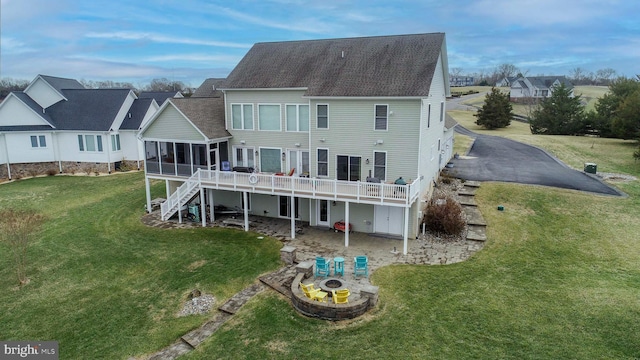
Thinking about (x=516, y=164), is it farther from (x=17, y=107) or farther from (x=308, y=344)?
(x=17, y=107)

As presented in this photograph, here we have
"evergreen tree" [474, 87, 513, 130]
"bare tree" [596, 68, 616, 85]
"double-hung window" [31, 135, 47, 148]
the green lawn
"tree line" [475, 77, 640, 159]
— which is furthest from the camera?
"bare tree" [596, 68, 616, 85]

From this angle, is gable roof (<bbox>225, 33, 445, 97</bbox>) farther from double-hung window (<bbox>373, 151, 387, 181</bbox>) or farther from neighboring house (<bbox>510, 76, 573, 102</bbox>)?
neighboring house (<bbox>510, 76, 573, 102</bbox>)

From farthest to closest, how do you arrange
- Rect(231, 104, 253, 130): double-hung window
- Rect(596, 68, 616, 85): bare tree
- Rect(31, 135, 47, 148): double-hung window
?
Rect(596, 68, 616, 85): bare tree
Rect(31, 135, 47, 148): double-hung window
Rect(231, 104, 253, 130): double-hung window

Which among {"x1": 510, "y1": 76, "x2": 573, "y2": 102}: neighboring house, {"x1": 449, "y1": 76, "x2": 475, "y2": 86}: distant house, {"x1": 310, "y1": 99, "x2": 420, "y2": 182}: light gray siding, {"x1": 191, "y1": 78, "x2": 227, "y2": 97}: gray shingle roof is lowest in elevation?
{"x1": 310, "y1": 99, "x2": 420, "y2": 182}: light gray siding

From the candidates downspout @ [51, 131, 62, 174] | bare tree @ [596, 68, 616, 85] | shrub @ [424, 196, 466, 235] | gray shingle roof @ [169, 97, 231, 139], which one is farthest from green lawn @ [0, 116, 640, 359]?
bare tree @ [596, 68, 616, 85]

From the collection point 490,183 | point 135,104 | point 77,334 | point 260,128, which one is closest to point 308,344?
point 77,334

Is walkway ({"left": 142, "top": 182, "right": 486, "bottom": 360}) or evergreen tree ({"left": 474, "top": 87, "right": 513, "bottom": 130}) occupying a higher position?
evergreen tree ({"left": 474, "top": 87, "right": 513, "bottom": 130})
